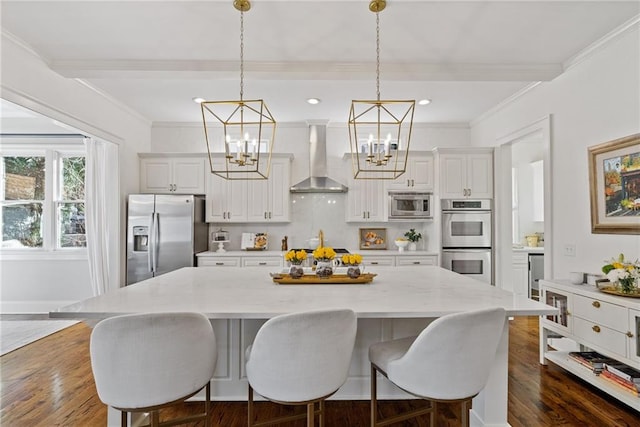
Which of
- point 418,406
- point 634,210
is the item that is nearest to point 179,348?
point 418,406

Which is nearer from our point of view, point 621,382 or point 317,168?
point 621,382

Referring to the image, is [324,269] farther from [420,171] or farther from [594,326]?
[420,171]

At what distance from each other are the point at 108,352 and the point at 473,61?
3.52m

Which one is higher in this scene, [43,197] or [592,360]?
[43,197]

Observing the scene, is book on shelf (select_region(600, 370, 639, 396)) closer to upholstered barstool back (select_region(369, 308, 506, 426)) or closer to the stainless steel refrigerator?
upholstered barstool back (select_region(369, 308, 506, 426))

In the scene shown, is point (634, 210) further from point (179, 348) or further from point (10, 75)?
point (10, 75)

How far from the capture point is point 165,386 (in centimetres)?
151

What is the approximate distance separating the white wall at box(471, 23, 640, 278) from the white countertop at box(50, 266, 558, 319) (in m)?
1.26

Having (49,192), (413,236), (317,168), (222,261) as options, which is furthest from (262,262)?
(49,192)

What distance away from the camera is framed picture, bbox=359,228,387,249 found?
17.9 ft

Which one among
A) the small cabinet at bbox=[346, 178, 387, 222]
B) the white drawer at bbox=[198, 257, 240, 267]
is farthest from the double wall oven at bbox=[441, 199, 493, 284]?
the white drawer at bbox=[198, 257, 240, 267]

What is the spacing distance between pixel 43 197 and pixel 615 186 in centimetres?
686

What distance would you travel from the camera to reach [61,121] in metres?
3.56

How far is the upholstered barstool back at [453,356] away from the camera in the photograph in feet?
5.14
